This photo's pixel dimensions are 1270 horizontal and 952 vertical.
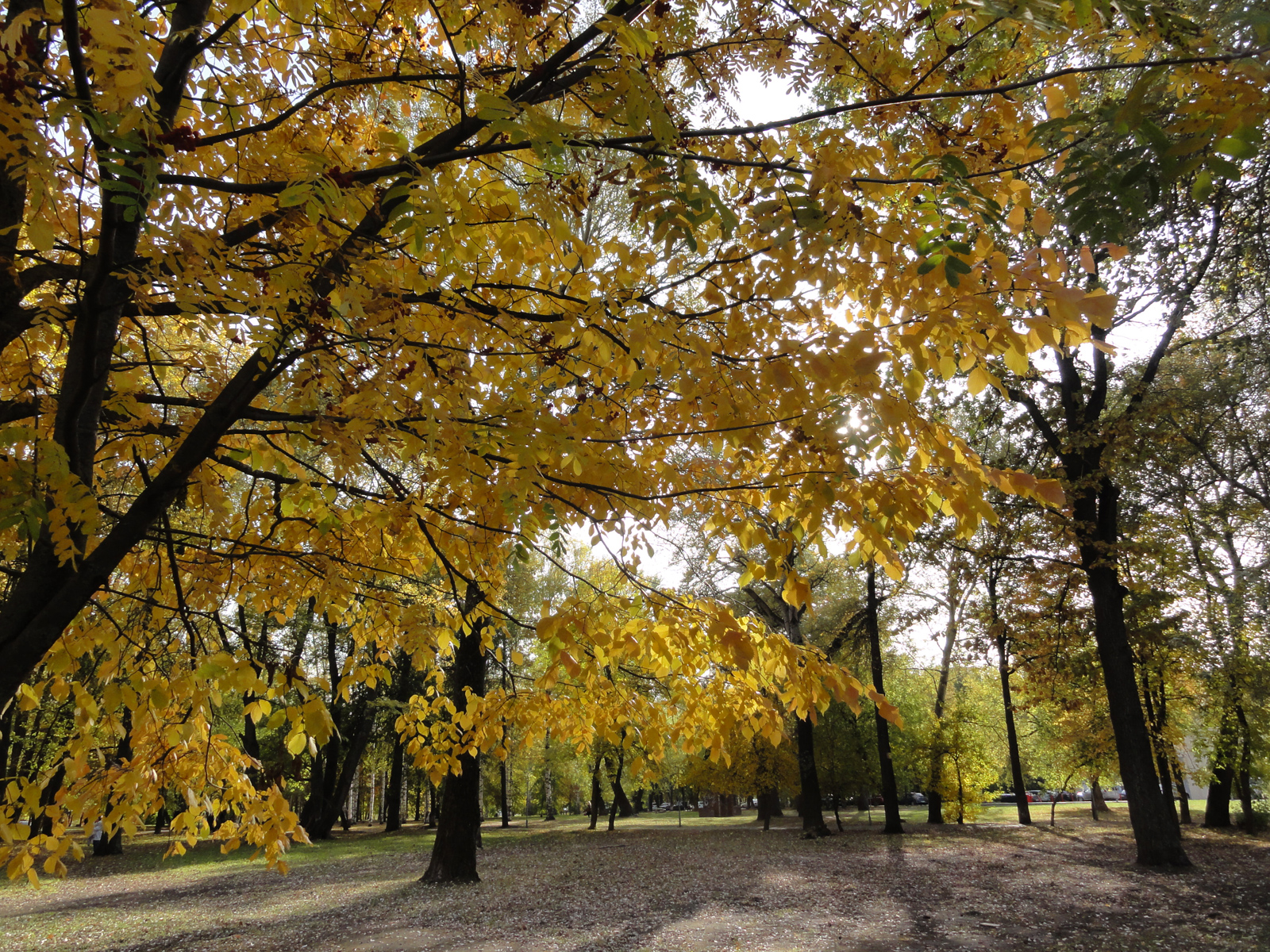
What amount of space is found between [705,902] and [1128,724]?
25.1ft

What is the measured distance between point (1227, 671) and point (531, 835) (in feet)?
71.9

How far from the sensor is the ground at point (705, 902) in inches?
316

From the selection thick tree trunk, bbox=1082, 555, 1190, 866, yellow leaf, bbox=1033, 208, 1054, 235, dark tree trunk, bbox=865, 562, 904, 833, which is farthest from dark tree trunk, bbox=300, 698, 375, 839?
yellow leaf, bbox=1033, 208, 1054, 235

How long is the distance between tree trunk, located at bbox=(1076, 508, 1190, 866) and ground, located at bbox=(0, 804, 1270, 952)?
1.74 feet

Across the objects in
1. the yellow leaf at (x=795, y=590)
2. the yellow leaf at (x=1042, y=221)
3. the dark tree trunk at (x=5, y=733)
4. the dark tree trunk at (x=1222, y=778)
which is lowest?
the dark tree trunk at (x=1222, y=778)

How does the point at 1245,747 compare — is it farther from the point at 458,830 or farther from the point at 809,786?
the point at 458,830

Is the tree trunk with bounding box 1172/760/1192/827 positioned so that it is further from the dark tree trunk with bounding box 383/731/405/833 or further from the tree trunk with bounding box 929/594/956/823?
the dark tree trunk with bounding box 383/731/405/833

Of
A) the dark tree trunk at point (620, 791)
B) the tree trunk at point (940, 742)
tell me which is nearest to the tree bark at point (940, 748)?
the tree trunk at point (940, 742)

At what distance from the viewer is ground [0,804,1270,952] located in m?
8.03

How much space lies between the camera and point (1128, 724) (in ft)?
38.2

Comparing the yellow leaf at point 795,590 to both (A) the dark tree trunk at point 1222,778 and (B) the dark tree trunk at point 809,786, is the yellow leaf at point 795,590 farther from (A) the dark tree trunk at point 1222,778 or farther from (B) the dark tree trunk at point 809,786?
(A) the dark tree trunk at point 1222,778

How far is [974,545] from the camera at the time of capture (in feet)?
45.7

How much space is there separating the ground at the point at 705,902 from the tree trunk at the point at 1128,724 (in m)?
0.53

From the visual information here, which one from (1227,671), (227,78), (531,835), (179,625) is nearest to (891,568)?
(227,78)
